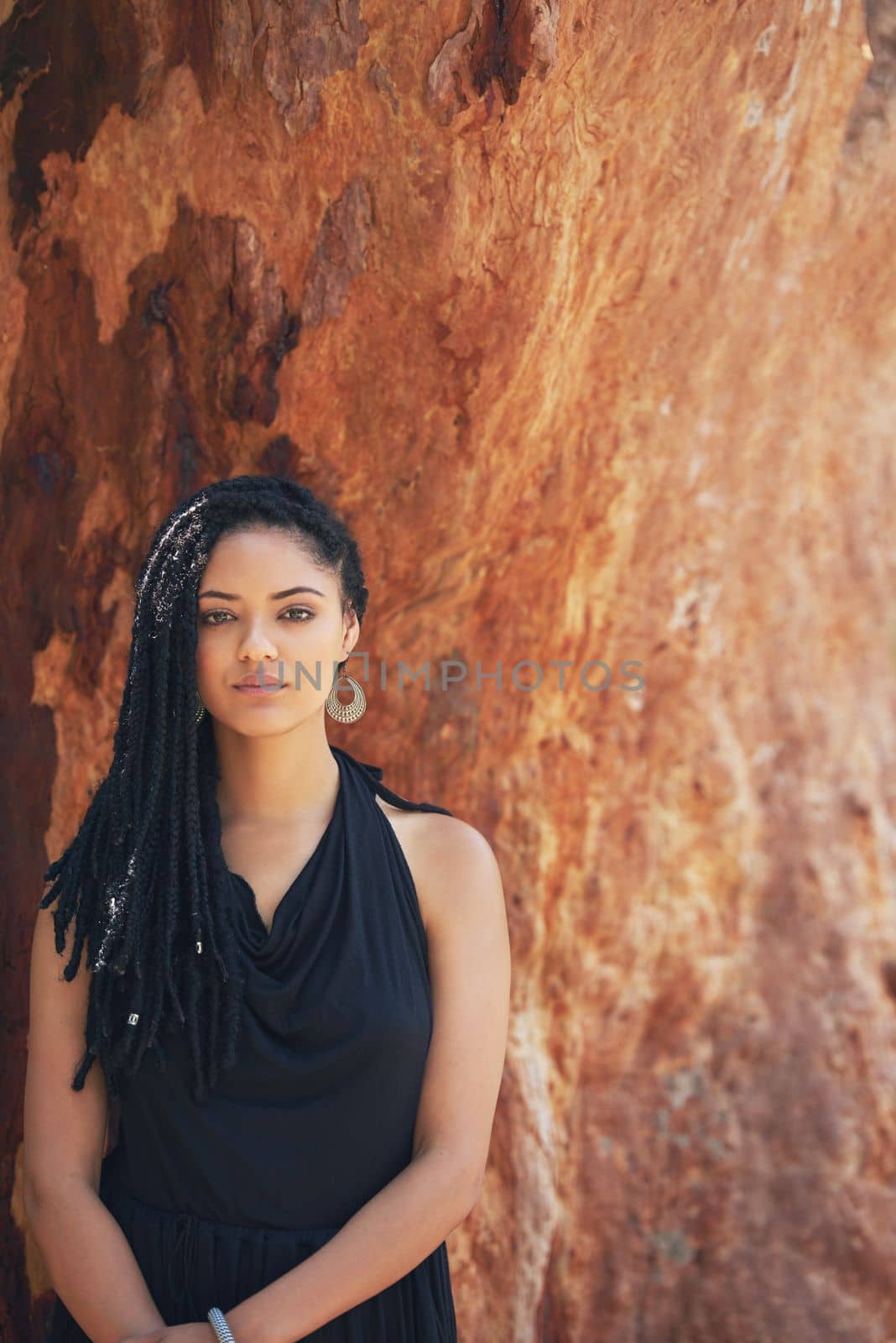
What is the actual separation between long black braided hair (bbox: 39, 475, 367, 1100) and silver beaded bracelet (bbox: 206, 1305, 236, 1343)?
29 cm

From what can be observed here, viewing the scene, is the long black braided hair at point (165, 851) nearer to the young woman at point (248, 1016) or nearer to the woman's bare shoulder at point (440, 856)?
the young woman at point (248, 1016)

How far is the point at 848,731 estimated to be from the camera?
345 cm

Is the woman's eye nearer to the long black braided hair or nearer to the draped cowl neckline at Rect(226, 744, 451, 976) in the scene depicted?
the long black braided hair

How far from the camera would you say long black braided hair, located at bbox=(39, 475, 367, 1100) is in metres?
1.89

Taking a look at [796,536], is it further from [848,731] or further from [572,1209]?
[572,1209]

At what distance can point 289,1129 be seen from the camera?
6.16 ft

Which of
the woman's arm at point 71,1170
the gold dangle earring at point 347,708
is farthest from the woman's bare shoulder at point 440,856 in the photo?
the woman's arm at point 71,1170

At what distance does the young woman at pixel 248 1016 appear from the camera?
1.85 m

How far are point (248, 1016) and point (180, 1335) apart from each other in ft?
1.42

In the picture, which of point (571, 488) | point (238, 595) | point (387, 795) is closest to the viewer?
point (238, 595)

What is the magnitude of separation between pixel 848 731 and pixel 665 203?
1461 millimetres

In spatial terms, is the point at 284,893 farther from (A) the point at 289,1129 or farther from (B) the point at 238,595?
(B) the point at 238,595

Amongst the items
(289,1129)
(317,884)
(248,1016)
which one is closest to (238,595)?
(317,884)

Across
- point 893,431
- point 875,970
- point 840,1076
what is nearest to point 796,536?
point 893,431
